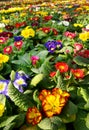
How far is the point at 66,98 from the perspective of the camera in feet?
8.04

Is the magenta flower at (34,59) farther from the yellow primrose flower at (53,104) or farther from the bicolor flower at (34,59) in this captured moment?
the yellow primrose flower at (53,104)

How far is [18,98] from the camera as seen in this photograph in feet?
8.10

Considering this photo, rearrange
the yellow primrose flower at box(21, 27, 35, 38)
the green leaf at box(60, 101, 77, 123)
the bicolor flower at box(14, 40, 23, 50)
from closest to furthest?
1. the green leaf at box(60, 101, 77, 123)
2. the bicolor flower at box(14, 40, 23, 50)
3. the yellow primrose flower at box(21, 27, 35, 38)

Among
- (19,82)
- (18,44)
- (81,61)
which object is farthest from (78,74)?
(18,44)

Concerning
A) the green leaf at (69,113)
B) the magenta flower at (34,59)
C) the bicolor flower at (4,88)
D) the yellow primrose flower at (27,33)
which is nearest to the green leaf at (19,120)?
the green leaf at (69,113)

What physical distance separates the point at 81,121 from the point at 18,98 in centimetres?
47

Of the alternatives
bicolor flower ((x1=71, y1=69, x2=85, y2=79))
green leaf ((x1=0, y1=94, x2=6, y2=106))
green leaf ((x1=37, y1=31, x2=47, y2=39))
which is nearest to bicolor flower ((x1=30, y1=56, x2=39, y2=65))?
bicolor flower ((x1=71, y1=69, x2=85, y2=79))

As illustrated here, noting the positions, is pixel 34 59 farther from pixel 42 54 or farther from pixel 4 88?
pixel 4 88

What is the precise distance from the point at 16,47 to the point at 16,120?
198cm

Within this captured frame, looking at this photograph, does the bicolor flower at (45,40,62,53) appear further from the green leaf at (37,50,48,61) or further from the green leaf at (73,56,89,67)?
the green leaf at (73,56,89,67)

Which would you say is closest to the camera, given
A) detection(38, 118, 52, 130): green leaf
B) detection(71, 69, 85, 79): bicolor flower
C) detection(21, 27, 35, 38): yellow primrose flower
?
detection(38, 118, 52, 130): green leaf

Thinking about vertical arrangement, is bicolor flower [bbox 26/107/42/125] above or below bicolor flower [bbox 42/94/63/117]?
below

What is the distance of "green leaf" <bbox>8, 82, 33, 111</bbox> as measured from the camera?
2.46 meters

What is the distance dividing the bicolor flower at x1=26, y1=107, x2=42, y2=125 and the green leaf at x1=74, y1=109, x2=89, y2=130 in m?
0.27
